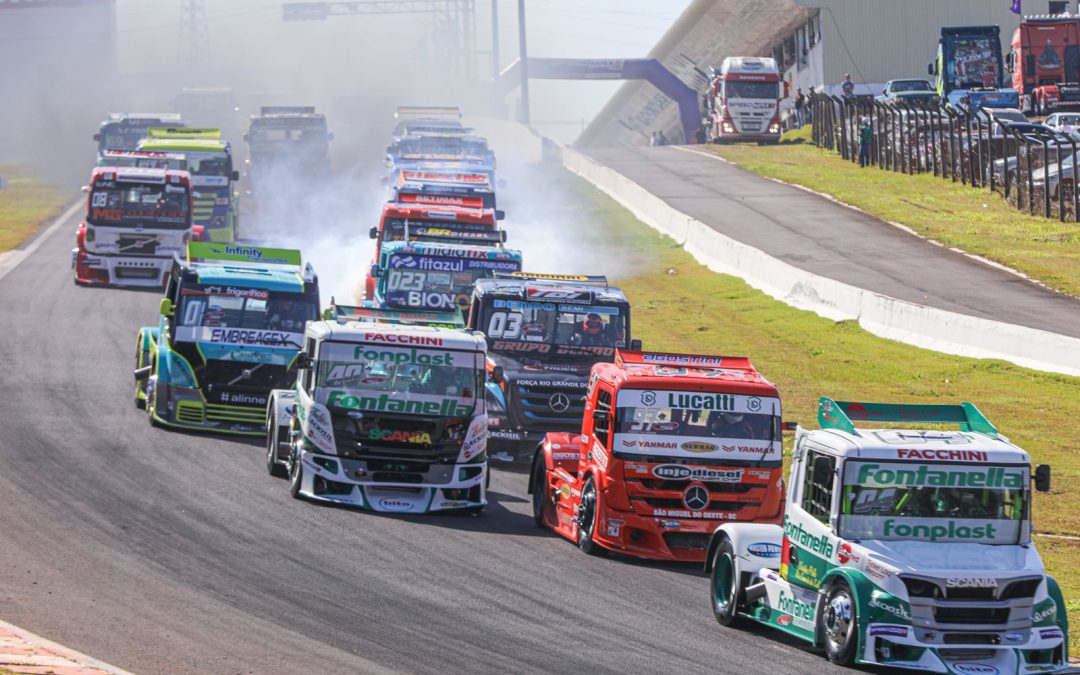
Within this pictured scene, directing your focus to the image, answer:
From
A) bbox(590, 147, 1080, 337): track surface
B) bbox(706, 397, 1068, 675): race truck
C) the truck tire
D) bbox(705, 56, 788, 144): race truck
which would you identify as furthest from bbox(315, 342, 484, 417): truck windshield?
bbox(705, 56, 788, 144): race truck

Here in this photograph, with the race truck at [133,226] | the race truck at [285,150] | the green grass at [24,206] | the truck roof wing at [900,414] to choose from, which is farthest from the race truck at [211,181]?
the truck roof wing at [900,414]

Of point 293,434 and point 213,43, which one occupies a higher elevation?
point 213,43

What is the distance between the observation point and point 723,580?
14711 millimetres

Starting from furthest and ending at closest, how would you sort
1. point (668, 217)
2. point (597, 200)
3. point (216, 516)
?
point (597, 200) < point (668, 217) < point (216, 516)

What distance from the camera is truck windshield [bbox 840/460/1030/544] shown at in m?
13.0

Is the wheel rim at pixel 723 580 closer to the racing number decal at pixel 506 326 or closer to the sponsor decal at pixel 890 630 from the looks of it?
the sponsor decal at pixel 890 630

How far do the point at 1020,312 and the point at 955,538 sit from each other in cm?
2051

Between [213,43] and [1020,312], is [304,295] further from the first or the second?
[213,43]

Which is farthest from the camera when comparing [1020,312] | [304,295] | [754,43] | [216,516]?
[754,43]

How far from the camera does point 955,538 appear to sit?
13016 millimetres

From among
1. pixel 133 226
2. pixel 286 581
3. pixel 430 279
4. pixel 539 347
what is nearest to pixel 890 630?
pixel 286 581

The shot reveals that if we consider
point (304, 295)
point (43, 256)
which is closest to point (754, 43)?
point (43, 256)

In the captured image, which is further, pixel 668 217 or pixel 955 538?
pixel 668 217

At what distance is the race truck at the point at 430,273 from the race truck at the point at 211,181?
15.9 m
